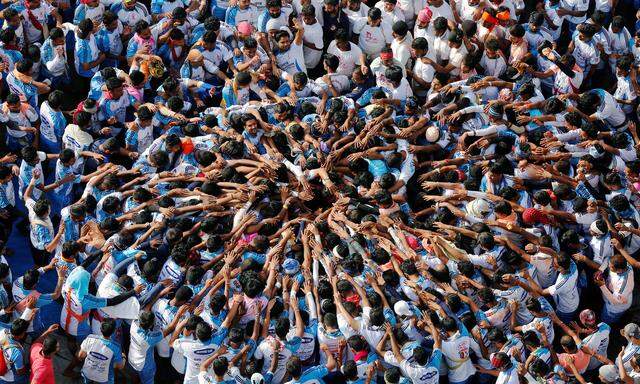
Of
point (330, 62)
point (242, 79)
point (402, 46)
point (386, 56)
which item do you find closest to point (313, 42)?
point (330, 62)

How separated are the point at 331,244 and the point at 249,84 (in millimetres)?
3972

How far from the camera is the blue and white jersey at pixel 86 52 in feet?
70.1

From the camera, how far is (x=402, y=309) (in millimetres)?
17312

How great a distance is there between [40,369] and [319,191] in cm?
528

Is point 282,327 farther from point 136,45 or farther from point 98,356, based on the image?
point 136,45

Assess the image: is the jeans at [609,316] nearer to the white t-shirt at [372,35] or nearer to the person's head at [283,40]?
the white t-shirt at [372,35]

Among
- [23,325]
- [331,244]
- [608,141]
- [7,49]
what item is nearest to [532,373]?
[331,244]

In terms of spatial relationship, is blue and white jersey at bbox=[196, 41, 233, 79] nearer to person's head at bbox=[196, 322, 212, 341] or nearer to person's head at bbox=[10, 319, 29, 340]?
person's head at bbox=[196, 322, 212, 341]

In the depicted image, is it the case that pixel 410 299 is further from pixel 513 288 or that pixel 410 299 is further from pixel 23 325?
pixel 23 325

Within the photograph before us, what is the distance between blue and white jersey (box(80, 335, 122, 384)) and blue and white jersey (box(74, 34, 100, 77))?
6097 millimetres

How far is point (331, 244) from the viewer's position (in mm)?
18188

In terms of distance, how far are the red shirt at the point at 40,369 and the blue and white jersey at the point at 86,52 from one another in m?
6.26

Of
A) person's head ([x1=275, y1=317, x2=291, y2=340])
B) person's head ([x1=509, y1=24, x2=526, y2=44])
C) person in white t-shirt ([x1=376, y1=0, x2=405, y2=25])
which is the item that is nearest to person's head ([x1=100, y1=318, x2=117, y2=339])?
person's head ([x1=275, y1=317, x2=291, y2=340])

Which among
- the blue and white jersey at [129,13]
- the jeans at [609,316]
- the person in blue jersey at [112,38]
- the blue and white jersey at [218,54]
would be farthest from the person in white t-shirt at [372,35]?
the jeans at [609,316]
